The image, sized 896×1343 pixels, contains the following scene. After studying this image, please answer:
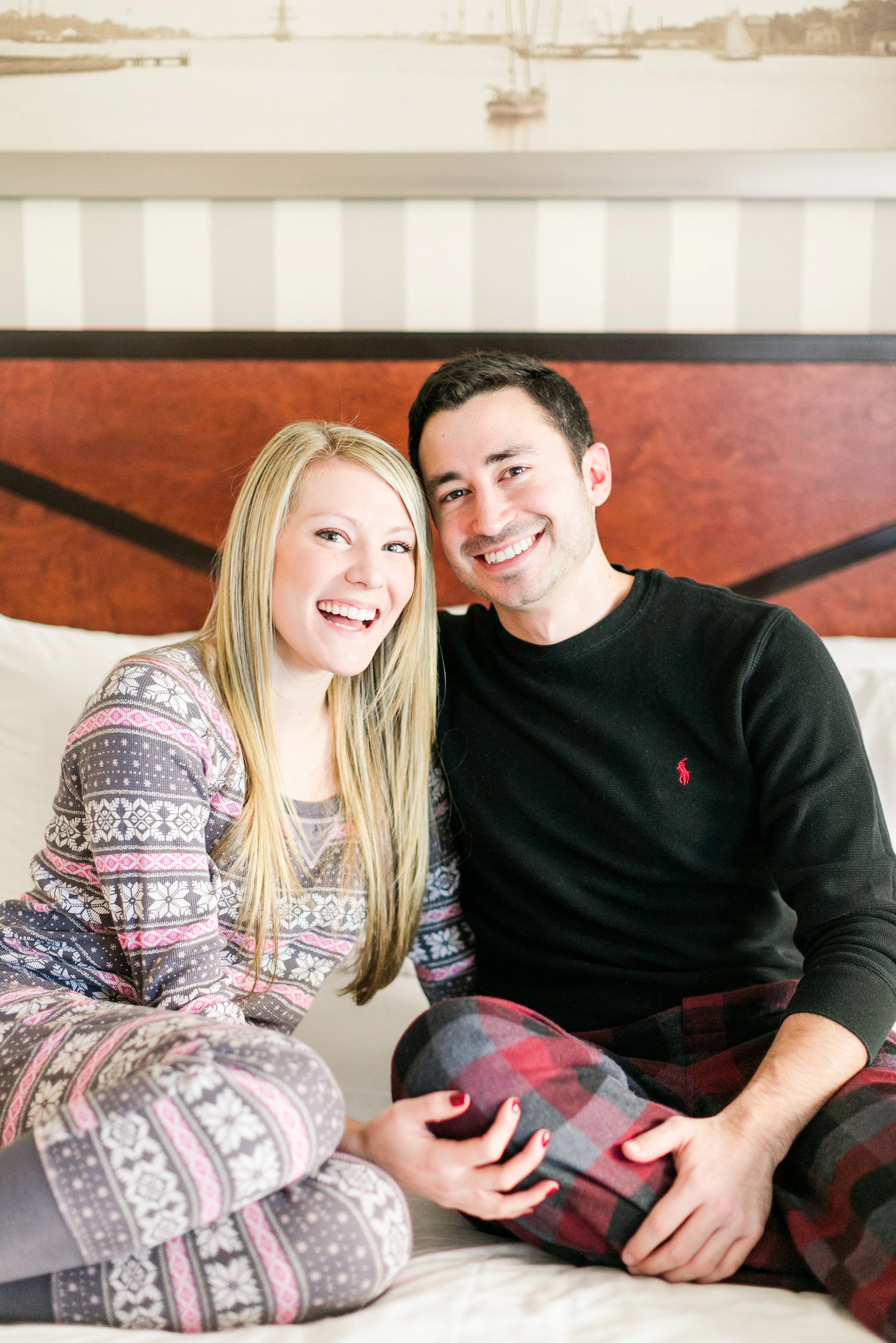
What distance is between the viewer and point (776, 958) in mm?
1189

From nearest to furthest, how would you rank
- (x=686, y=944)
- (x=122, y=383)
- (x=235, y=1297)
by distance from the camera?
(x=235, y=1297) < (x=686, y=944) < (x=122, y=383)

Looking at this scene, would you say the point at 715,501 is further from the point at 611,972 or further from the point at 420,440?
the point at 611,972

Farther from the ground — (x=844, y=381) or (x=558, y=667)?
(x=844, y=381)

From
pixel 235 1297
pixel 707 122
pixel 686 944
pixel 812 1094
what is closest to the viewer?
pixel 235 1297

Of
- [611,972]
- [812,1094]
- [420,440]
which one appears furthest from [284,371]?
[812,1094]

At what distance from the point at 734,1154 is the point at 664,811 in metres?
0.39

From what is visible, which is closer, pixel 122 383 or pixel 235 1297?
pixel 235 1297

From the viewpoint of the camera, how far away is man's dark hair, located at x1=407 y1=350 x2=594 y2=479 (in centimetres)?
129

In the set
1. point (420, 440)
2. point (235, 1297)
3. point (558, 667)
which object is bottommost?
point (235, 1297)

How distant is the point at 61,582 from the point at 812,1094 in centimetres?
145

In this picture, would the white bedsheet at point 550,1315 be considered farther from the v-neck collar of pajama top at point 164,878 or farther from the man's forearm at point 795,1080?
the v-neck collar of pajama top at point 164,878

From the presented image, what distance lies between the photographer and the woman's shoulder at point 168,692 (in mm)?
1035

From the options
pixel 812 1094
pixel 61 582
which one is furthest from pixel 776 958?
pixel 61 582

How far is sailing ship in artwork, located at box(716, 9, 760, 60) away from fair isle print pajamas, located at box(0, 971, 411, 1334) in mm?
1653
